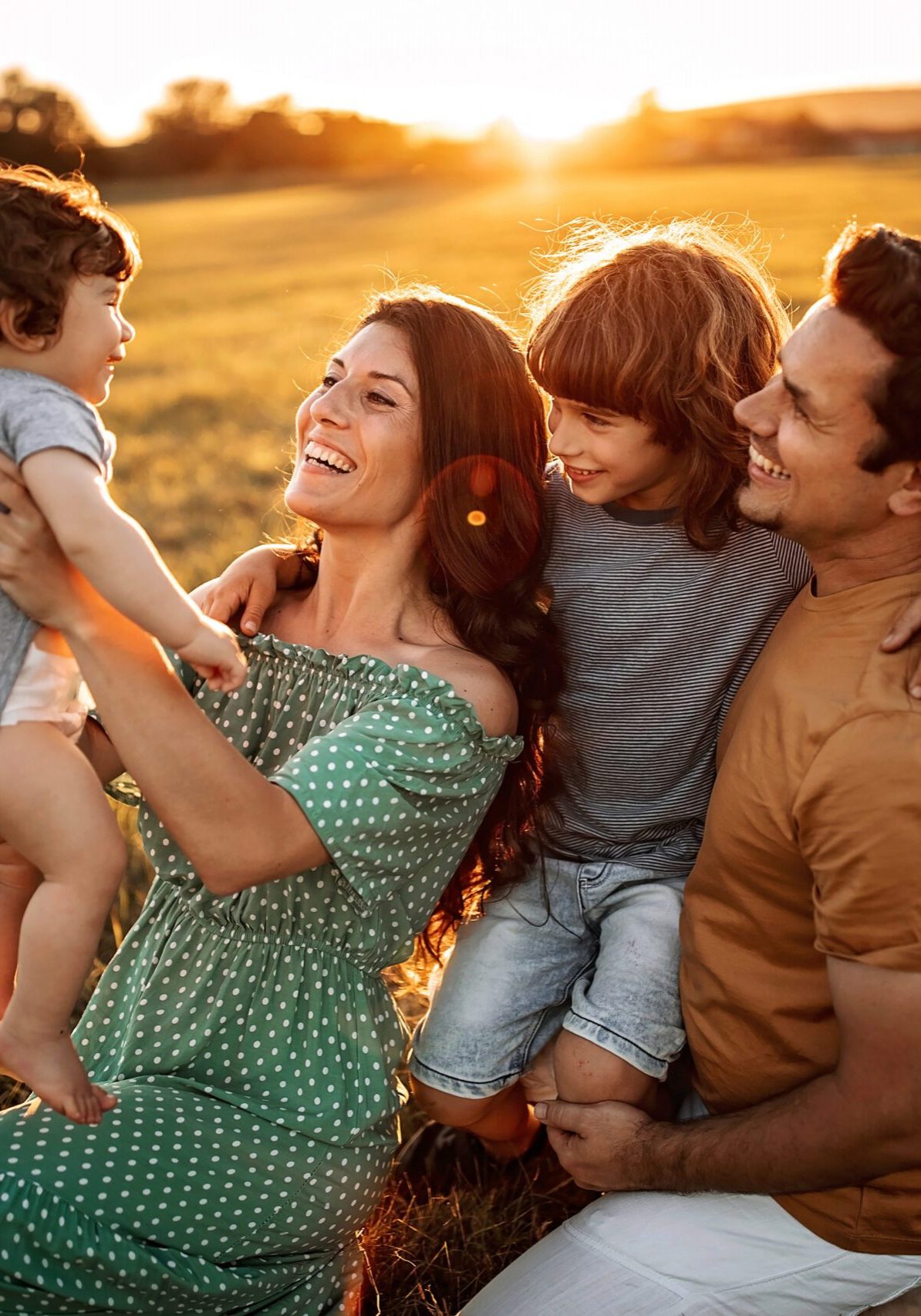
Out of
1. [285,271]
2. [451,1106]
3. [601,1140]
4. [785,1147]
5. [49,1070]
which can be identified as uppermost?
[49,1070]

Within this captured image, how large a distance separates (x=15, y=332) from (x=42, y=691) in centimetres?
65

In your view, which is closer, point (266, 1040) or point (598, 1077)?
point (266, 1040)

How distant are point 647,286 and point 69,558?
1.67 meters

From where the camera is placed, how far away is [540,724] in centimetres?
336

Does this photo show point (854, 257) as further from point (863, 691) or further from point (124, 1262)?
point (124, 1262)

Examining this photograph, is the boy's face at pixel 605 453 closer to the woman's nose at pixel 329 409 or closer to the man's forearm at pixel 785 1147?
the woman's nose at pixel 329 409

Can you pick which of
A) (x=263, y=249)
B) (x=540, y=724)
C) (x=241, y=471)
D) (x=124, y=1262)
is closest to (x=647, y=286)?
(x=540, y=724)

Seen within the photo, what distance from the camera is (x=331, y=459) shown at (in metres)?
3.07

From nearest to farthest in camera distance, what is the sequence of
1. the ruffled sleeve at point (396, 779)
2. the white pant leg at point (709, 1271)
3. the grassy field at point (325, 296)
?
the ruffled sleeve at point (396, 779), the white pant leg at point (709, 1271), the grassy field at point (325, 296)

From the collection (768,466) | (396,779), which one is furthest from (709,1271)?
(768,466)

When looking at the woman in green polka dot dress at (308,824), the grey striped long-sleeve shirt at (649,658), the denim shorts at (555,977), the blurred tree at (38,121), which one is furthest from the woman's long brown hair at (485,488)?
the blurred tree at (38,121)

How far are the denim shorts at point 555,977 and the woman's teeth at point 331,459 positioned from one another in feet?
3.80

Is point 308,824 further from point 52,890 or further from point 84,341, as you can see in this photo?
point 84,341

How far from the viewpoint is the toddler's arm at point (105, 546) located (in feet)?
7.53
